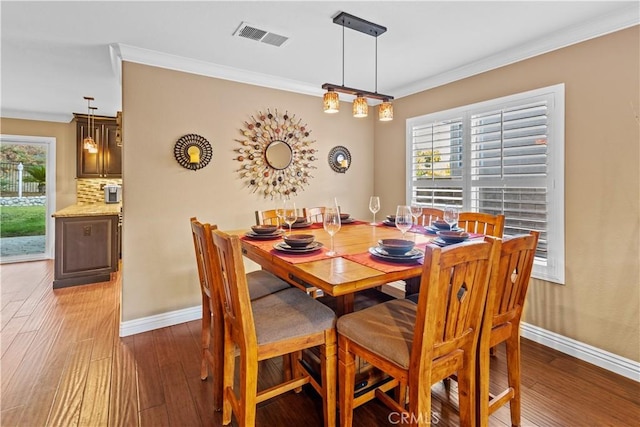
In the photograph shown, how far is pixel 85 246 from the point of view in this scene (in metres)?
4.27

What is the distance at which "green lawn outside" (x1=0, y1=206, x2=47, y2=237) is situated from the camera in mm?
5613

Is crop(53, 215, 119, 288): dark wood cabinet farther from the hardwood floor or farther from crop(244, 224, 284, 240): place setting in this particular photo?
crop(244, 224, 284, 240): place setting

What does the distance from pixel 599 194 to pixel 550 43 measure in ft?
3.99

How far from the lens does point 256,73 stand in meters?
3.32

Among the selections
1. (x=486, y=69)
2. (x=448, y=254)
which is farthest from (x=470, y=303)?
(x=486, y=69)

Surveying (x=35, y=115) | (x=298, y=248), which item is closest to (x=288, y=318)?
(x=298, y=248)

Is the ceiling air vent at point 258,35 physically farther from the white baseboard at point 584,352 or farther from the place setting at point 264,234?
the white baseboard at point 584,352

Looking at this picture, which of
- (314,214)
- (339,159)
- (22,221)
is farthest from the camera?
(22,221)

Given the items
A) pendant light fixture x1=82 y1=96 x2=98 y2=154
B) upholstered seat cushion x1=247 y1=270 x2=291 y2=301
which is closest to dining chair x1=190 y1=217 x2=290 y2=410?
upholstered seat cushion x1=247 y1=270 x2=291 y2=301

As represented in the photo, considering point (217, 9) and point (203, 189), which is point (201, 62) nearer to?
point (217, 9)

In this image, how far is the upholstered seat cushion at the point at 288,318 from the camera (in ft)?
5.02

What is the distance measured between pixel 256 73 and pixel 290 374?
2.78 m

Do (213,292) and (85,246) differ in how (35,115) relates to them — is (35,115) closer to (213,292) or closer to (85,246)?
(85,246)

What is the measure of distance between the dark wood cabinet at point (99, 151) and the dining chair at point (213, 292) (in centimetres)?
431
